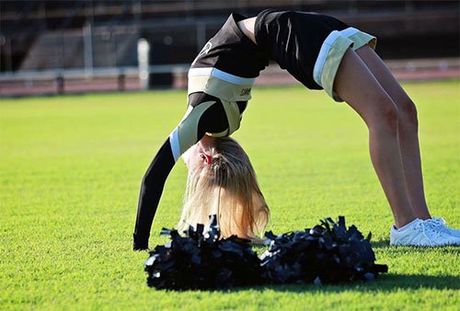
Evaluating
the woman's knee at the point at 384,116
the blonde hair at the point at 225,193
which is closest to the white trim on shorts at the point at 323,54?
the woman's knee at the point at 384,116

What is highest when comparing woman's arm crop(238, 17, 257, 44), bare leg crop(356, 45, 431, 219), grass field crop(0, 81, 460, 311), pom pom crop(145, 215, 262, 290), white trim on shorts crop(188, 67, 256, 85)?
woman's arm crop(238, 17, 257, 44)

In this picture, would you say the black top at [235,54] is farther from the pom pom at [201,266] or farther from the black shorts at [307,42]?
the pom pom at [201,266]

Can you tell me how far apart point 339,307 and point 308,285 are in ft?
1.84

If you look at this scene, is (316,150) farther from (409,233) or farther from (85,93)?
(85,93)

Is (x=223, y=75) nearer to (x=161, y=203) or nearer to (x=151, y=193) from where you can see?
(x=151, y=193)

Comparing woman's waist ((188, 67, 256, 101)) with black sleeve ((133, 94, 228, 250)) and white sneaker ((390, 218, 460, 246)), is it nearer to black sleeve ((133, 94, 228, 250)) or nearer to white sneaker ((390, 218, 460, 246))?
black sleeve ((133, 94, 228, 250))

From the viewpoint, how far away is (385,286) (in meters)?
5.58

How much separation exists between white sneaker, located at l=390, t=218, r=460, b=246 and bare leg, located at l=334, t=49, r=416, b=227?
6 centimetres

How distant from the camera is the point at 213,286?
5.64 m

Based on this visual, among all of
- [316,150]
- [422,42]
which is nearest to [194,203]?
[316,150]

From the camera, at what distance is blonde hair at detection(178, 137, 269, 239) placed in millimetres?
7301

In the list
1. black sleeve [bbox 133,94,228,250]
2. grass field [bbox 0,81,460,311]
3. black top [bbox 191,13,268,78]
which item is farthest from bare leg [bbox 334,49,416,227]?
black sleeve [bbox 133,94,228,250]

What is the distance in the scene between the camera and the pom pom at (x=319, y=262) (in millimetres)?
5656

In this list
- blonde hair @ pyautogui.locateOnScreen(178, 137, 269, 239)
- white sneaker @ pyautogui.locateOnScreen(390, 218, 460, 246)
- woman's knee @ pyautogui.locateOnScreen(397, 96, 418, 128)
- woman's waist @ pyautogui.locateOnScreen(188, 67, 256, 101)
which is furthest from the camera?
blonde hair @ pyautogui.locateOnScreen(178, 137, 269, 239)
